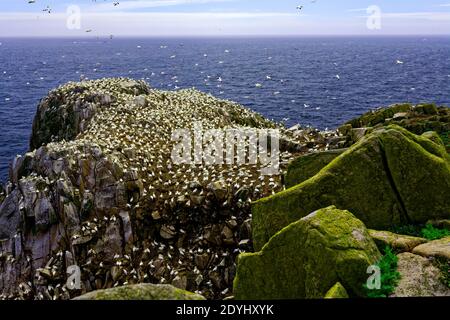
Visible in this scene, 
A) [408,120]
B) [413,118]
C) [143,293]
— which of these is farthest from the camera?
[413,118]

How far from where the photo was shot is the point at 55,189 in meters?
24.4

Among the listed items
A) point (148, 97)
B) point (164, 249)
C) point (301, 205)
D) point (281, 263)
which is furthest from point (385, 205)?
point (148, 97)

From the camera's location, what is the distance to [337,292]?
28.2 ft

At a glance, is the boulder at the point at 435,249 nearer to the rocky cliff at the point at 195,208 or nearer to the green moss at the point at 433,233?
the rocky cliff at the point at 195,208

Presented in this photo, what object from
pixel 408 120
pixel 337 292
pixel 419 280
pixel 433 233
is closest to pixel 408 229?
pixel 433 233

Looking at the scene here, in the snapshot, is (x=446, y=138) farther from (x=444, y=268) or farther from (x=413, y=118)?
(x=444, y=268)

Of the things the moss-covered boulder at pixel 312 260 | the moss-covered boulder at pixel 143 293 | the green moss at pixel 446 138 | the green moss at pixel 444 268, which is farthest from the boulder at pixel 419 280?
the green moss at pixel 446 138

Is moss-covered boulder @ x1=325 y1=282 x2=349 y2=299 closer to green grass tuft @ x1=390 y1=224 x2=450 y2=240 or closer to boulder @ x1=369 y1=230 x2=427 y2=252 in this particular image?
boulder @ x1=369 y1=230 x2=427 y2=252

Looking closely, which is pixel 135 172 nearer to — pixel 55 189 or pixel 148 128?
pixel 55 189

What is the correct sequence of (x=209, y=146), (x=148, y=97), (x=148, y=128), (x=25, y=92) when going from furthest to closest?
1. (x=25, y=92)
2. (x=148, y=97)
3. (x=148, y=128)
4. (x=209, y=146)

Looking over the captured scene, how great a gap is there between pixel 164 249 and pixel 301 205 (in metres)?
10.9

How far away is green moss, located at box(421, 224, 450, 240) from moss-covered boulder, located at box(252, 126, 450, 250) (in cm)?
91

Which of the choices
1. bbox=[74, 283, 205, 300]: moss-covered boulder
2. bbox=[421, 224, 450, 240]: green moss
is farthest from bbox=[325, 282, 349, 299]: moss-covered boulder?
bbox=[421, 224, 450, 240]: green moss
